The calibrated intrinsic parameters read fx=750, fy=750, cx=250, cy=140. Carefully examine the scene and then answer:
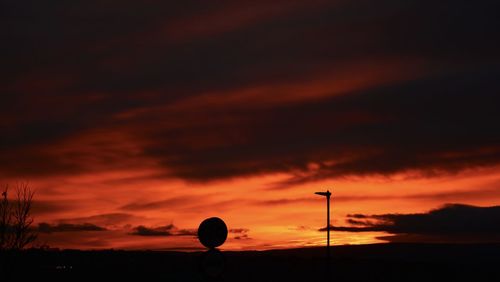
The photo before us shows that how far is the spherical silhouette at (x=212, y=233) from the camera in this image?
56.3 ft

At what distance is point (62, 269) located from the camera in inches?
3391

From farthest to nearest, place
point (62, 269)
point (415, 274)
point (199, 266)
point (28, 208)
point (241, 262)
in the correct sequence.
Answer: point (241, 262)
point (415, 274)
point (62, 269)
point (28, 208)
point (199, 266)

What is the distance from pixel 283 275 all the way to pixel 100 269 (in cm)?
2750

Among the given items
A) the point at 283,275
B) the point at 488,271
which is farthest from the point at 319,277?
the point at 488,271

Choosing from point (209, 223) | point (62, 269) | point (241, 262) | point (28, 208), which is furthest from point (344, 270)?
point (209, 223)

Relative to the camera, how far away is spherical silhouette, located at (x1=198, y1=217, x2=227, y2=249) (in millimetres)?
17156

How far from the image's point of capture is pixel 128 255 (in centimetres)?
15700

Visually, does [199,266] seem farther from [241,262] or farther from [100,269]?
[241,262]

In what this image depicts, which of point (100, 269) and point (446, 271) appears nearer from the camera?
point (100, 269)

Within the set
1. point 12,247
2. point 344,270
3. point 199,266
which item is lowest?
point 199,266

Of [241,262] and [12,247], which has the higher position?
[241,262]

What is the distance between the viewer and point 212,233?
17.2m

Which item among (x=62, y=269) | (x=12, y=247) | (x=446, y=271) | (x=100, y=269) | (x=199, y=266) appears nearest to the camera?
(x=199, y=266)

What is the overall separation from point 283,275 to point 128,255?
52355 millimetres
